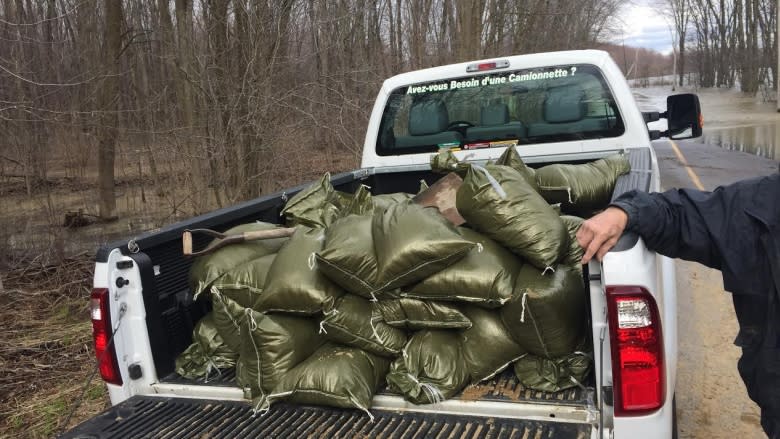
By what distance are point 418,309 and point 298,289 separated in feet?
1.61

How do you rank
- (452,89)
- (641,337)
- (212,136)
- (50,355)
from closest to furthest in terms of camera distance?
1. (641,337)
2. (452,89)
3. (50,355)
4. (212,136)

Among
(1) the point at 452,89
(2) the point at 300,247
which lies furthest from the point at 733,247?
(1) the point at 452,89

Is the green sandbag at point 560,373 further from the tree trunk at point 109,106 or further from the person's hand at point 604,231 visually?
the tree trunk at point 109,106

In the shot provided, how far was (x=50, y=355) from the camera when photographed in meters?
5.02

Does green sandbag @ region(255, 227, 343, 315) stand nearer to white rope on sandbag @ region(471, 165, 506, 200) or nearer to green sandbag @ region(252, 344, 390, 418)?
green sandbag @ region(252, 344, 390, 418)

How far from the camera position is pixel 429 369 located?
2354 millimetres

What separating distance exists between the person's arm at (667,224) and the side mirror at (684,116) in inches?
119

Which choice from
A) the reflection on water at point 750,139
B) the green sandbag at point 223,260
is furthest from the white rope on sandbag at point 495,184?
the reflection on water at point 750,139

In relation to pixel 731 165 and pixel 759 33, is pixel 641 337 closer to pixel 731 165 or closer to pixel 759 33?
pixel 731 165

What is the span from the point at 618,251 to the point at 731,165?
45.1 ft

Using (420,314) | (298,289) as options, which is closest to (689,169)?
(420,314)

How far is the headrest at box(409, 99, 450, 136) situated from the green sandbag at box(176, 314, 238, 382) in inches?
99.6

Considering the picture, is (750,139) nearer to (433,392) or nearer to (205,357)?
(433,392)

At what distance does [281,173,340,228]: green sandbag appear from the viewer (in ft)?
11.0
